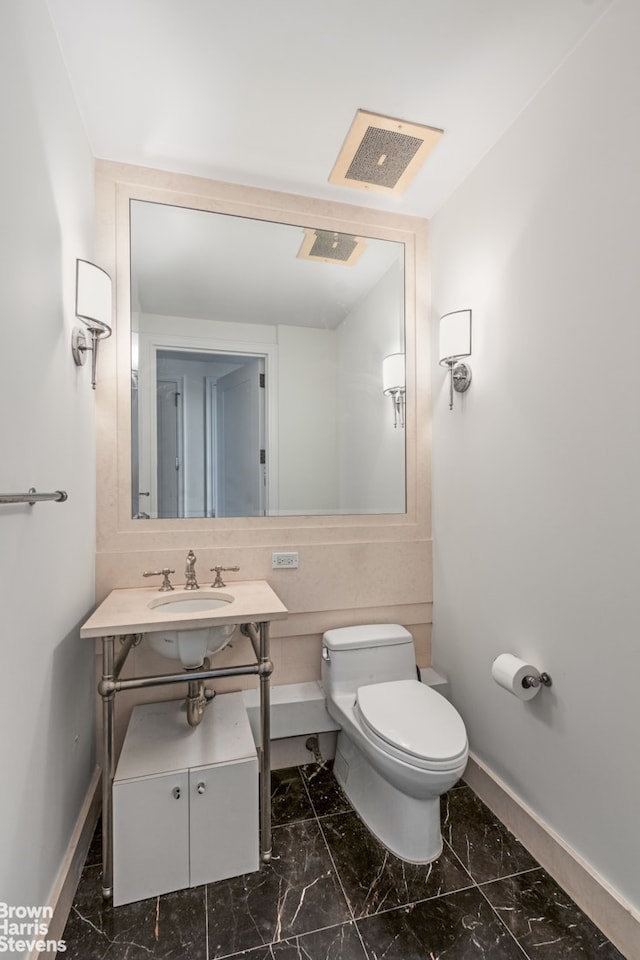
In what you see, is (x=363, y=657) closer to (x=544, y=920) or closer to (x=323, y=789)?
(x=323, y=789)

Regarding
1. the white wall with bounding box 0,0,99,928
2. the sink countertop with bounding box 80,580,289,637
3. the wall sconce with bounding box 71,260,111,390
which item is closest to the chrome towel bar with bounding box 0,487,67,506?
the white wall with bounding box 0,0,99,928

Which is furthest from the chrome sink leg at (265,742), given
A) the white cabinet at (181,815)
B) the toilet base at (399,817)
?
the toilet base at (399,817)

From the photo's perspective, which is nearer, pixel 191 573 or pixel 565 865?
pixel 565 865

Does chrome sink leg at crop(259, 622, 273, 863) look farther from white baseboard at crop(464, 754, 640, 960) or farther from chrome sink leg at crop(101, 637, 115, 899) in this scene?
white baseboard at crop(464, 754, 640, 960)

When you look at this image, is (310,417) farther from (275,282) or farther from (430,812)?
(430,812)

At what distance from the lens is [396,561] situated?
2.16 m

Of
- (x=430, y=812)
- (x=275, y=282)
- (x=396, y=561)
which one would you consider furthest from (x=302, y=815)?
(x=275, y=282)

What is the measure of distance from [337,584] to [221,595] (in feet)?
1.85

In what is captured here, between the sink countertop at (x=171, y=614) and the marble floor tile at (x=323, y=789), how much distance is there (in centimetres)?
83

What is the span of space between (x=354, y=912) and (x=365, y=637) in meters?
0.85

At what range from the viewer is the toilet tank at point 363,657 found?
6.15 ft

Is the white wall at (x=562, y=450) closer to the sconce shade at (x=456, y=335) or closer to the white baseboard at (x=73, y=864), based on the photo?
the sconce shade at (x=456, y=335)

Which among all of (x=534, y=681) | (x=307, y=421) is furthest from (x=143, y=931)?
(x=307, y=421)

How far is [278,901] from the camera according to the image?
137cm
